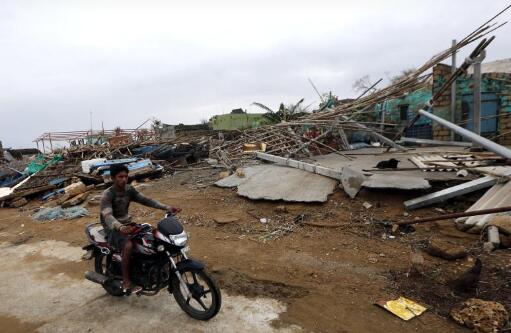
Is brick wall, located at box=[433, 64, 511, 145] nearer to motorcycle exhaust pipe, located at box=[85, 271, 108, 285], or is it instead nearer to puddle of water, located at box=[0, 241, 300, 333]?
puddle of water, located at box=[0, 241, 300, 333]

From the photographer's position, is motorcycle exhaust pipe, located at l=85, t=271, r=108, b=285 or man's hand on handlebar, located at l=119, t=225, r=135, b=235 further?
motorcycle exhaust pipe, located at l=85, t=271, r=108, b=285

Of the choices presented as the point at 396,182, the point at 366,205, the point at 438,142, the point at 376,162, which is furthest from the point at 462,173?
the point at 438,142

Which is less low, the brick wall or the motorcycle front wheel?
the brick wall

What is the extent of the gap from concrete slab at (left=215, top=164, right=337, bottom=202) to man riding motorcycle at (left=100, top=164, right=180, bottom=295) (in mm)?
3527

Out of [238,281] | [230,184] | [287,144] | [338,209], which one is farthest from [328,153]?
[238,281]

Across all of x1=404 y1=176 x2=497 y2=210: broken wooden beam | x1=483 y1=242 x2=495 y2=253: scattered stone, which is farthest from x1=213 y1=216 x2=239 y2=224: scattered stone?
x1=483 y1=242 x2=495 y2=253: scattered stone

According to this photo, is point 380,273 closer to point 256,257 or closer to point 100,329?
point 256,257

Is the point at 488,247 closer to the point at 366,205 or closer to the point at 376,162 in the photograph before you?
the point at 366,205

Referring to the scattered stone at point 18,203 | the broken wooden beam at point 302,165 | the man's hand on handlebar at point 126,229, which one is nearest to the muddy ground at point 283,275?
the broken wooden beam at point 302,165

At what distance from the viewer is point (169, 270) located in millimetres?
3619

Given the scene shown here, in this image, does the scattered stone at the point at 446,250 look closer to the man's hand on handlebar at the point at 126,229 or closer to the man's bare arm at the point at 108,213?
the man's hand on handlebar at the point at 126,229

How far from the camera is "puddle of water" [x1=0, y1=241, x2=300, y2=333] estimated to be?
3.43 metres

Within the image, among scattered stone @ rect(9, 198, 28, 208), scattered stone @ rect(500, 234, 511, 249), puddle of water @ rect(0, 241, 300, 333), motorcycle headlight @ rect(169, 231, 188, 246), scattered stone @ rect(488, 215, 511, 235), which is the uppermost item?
motorcycle headlight @ rect(169, 231, 188, 246)

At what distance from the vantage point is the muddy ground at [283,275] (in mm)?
3445
